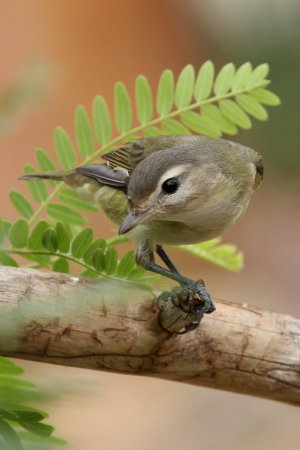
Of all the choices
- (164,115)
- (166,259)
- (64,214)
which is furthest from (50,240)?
(166,259)

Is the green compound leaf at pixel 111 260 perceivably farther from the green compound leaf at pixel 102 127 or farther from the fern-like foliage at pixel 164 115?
the green compound leaf at pixel 102 127

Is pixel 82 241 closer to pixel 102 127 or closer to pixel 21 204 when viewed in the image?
pixel 21 204

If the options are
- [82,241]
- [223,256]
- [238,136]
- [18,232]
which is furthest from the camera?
[238,136]

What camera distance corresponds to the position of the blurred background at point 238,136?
4285mm

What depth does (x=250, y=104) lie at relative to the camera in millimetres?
1762

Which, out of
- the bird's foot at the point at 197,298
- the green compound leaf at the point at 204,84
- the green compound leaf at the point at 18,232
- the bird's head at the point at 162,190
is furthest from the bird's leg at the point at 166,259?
the green compound leaf at the point at 18,232

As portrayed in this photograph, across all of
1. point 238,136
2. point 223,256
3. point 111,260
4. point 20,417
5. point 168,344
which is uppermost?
point 238,136

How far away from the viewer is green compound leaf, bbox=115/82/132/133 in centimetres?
173

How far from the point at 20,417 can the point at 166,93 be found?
3.34ft

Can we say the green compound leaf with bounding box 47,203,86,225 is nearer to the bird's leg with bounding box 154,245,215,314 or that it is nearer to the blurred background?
the bird's leg with bounding box 154,245,215,314

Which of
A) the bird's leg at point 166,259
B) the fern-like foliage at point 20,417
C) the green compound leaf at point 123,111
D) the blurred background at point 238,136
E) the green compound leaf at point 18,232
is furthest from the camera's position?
the blurred background at point 238,136

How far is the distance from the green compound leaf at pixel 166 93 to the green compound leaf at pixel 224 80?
10 centimetres

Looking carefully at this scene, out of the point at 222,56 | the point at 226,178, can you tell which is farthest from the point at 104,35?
the point at 226,178

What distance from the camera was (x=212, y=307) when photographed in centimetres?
172
